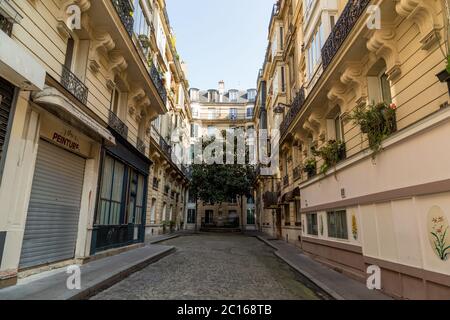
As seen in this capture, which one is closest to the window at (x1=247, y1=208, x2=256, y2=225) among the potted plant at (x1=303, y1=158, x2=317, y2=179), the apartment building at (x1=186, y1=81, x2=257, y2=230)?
the apartment building at (x1=186, y1=81, x2=257, y2=230)

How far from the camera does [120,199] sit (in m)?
11.6

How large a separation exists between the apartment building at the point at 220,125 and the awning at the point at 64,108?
28.2 metres

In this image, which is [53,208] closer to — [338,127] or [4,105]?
[4,105]

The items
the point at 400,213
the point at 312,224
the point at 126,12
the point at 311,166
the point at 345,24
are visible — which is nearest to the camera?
the point at 400,213

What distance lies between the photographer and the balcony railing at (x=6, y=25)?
5.25 metres

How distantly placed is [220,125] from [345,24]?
37.7 metres

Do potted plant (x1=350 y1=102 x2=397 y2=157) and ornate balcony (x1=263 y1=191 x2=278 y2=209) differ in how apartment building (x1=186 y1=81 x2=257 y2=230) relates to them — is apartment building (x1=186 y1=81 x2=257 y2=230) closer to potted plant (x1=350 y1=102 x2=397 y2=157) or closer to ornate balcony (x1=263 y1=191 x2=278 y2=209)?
ornate balcony (x1=263 y1=191 x2=278 y2=209)

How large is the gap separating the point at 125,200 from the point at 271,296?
7.97 m

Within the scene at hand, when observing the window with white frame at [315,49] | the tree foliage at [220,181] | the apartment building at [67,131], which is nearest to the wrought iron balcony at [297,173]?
the window with white frame at [315,49]

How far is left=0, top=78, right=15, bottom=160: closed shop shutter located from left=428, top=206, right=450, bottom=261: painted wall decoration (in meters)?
7.40

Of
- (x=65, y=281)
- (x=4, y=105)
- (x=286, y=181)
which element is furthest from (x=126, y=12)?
(x=286, y=181)

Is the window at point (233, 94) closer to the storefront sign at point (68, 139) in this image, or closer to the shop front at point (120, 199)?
the shop front at point (120, 199)

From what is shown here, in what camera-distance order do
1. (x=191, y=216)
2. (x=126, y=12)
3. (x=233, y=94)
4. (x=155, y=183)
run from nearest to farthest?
1. (x=126, y=12)
2. (x=155, y=183)
3. (x=191, y=216)
4. (x=233, y=94)

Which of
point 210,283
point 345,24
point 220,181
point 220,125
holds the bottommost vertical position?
point 210,283
